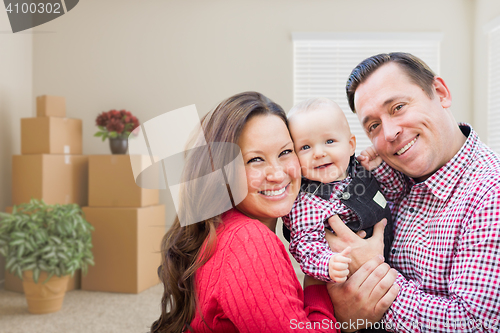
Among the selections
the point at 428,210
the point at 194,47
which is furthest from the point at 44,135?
the point at 428,210

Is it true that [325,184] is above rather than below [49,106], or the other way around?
below

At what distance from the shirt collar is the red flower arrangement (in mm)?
3248

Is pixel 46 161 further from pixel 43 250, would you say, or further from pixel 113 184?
pixel 43 250

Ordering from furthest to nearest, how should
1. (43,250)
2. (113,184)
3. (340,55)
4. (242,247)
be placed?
(340,55), (113,184), (43,250), (242,247)

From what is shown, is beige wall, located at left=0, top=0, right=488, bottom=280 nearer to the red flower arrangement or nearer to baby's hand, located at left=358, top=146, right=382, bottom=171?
the red flower arrangement

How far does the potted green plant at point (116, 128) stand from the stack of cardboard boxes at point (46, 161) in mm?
312

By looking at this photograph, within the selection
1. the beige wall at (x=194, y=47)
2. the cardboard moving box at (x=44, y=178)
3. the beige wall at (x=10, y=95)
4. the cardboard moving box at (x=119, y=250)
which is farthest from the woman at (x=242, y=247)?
the beige wall at (x=10, y=95)

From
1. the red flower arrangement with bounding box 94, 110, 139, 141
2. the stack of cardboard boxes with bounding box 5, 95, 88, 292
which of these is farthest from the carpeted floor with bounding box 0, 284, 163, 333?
the red flower arrangement with bounding box 94, 110, 139, 141

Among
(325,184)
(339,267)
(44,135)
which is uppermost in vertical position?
(44,135)

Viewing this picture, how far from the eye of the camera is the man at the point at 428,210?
39.9 inches

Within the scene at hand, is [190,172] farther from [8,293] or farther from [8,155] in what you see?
[8,155]

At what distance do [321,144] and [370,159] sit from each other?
0.22 metres

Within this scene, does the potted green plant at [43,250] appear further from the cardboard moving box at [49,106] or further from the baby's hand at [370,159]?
the baby's hand at [370,159]

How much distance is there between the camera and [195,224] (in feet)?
3.87
